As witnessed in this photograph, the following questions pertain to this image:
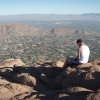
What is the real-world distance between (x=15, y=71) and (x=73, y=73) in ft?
19.5

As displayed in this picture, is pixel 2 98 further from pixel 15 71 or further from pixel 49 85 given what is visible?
pixel 15 71

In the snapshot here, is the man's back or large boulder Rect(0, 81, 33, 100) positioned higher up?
the man's back

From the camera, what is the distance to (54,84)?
16859 mm

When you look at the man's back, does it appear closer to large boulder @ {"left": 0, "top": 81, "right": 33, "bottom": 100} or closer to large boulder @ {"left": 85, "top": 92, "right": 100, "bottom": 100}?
large boulder @ {"left": 0, "top": 81, "right": 33, "bottom": 100}

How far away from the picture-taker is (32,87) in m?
16.8

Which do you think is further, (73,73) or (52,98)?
(73,73)

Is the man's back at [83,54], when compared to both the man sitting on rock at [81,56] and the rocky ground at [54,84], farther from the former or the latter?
the rocky ground at [54,84]

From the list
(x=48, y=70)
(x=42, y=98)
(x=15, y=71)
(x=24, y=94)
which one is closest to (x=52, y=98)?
(x=42, y=98)

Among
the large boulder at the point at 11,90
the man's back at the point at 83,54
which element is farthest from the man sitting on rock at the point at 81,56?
the large boulder at the point at 11,90

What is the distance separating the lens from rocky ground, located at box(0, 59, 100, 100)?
44.8 feet

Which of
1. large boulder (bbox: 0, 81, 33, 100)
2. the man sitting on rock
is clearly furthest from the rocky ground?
the man sitting on rock

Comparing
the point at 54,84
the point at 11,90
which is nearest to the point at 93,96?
the point at 54,84

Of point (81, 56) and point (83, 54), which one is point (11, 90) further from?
point (83, 54)

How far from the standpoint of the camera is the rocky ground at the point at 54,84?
13.7 m
